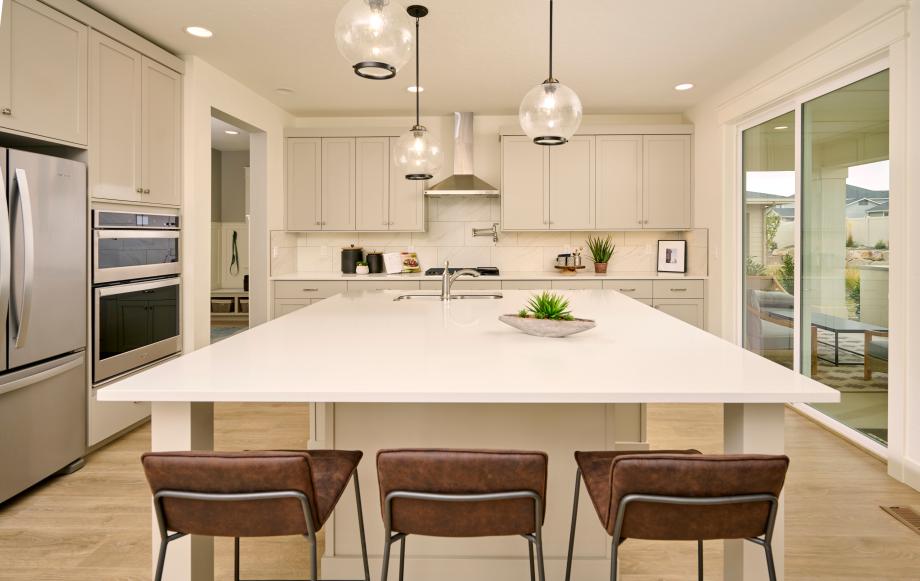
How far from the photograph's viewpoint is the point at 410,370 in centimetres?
159

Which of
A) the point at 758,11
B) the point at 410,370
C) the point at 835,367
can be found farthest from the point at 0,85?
the point at 835,367

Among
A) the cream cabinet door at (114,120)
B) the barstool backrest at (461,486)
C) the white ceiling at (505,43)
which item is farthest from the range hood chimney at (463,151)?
the barstool backrest at (461,486)

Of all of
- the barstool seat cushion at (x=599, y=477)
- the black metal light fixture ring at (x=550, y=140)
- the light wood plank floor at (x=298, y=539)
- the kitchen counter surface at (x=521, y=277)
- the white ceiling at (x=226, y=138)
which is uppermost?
the white ceiling at (x=226, y=138)

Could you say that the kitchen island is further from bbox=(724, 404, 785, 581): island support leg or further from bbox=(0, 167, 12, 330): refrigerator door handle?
bbox=(0, 167, 12, 330): refrigerator door handle

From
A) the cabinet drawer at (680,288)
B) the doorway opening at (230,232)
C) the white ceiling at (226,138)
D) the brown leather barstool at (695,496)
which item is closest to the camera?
the brown leather barstool at (695,496)

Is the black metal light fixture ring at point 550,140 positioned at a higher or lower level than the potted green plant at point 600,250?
higher

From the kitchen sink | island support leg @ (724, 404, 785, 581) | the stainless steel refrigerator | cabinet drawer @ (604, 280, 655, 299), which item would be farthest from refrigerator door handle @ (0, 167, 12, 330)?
cabinet drawer @ (604, 280, 655, 299)

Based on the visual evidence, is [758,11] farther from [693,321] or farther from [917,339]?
[693,321]

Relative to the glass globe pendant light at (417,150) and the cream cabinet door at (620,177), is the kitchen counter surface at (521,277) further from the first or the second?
the glass globe pendant light at (417,150)

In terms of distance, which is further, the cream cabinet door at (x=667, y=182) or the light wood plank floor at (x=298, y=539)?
the cream cabinet door at (x=667, y=182)

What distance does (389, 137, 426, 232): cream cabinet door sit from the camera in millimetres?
5898

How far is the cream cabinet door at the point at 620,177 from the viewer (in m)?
5.82

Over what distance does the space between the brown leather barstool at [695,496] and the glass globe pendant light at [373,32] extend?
4.43 feet

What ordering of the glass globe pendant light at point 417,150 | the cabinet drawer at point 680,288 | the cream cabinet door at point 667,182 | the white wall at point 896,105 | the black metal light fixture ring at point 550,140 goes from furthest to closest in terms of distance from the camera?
the cream cabinet door at point 667,182 < the cabinet drawer at point 680,288 < the glass globe pendant light at point 417,150 < the white wall at point 896,105 < the black metal light fixture ring at point 550,140
